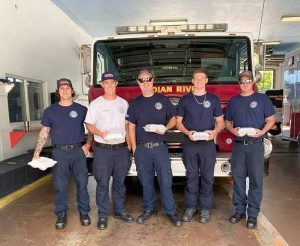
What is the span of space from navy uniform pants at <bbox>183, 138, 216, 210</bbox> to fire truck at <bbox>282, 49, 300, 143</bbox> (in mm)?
5461

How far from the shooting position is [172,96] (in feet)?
15.5

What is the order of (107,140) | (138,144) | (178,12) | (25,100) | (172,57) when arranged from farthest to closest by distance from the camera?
(178,12) < (25,100) < (172,57) < (138,144) < (107,140)

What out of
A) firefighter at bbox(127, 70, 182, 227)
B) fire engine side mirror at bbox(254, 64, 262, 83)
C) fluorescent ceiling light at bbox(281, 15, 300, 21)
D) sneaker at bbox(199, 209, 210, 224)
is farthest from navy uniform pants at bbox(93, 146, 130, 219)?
fluorescent ceiling light at bbox(281, 15, 300, 21)

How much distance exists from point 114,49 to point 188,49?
1.11m

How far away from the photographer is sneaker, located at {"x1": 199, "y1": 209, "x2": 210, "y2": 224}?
163 inches

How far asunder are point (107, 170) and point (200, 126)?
121cm

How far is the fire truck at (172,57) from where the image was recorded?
489 centimetres

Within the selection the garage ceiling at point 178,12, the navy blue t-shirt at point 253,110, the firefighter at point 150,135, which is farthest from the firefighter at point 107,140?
the garage ceiling at point 178,12

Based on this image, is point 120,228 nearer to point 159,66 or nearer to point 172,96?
point 172,96

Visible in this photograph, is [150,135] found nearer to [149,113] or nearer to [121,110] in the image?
[149,113]

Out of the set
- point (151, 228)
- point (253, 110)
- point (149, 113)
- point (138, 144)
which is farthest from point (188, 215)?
point (253, 110)

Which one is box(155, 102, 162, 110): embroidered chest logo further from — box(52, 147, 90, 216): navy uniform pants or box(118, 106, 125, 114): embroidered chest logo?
box(52, 147, 90, 216): navy uniform pants

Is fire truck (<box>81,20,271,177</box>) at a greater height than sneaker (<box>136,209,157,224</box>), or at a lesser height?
greater

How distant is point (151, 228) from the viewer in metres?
4.02
